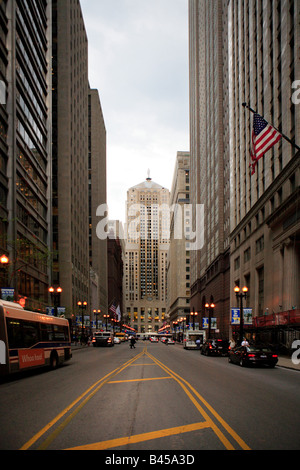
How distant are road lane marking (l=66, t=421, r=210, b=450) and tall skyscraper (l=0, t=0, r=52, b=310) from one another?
86.8 feet

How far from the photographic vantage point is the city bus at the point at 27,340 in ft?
57.0

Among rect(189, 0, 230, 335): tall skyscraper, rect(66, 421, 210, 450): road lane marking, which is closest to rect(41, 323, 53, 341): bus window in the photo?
rect(66, 421, 210, 450): road lane marking

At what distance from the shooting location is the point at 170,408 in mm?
10938

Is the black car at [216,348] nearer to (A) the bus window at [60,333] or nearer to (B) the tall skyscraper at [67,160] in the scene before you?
(A) the bus window at [60,333]

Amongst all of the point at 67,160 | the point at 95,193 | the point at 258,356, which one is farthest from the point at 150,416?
the point at 95,193

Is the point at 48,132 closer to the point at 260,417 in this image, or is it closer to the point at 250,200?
the point at 250,200

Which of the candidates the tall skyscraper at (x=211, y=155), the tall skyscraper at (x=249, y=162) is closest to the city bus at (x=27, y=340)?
the tall skyscraper at (x=249, y=162)

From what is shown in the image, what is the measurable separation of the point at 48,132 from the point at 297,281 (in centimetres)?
4527

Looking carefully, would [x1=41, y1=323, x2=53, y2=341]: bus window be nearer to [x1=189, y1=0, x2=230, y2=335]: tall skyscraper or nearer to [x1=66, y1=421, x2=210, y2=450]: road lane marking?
[x1=66, y1=421, x2=210, y2=450]: road lane marking

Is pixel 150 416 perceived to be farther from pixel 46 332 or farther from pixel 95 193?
pixel 95 193

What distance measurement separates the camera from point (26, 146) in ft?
178

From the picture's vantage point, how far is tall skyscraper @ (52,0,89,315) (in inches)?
3310

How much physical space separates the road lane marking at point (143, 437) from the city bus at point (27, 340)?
417 inches

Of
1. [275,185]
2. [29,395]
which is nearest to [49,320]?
[29,395]
